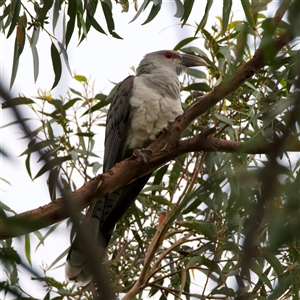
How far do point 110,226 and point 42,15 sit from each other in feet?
4.86

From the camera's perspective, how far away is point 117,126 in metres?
3.73

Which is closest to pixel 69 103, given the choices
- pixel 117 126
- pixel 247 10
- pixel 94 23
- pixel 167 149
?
pixel 117 126

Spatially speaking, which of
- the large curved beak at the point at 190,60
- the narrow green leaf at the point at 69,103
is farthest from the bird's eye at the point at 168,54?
the narrow green leaf at the point at 69,103

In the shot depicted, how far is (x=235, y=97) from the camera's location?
3.53 metres

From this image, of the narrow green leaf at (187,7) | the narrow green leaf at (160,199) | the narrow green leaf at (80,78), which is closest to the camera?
the narrow green leaf at (187,7)

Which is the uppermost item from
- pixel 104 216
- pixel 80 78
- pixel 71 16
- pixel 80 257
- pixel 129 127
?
pixel 80 78

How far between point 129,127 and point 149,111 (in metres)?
0.19

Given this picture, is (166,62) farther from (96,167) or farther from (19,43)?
(19,43)

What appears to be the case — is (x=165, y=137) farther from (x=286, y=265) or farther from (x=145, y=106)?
(x=286, y=265)

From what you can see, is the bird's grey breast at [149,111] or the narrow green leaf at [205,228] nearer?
the narrow green leaf at [205,228]

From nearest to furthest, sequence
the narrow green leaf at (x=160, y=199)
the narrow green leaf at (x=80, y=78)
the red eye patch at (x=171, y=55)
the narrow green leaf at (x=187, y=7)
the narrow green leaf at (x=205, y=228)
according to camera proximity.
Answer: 1. the narrow green leaf at (x=187, y=7)
2. the narrow green leaf at (x=205, y=228)
3. the narrow green leaf at (x=160, y=199)
4. the narrow green leaf at (x=80, y=78)
5. the red eye patch at (x=171, y=55)

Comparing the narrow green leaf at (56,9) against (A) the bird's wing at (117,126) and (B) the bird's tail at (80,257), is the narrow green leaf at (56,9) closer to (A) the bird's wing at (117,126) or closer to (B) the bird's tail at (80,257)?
(A) the bird's wing at (117,126)

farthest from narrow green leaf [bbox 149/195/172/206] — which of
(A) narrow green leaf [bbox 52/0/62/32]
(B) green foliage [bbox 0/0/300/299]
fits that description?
(A) narrow green leaf [bbox 52/0/62/32]

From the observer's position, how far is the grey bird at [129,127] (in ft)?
11.7
